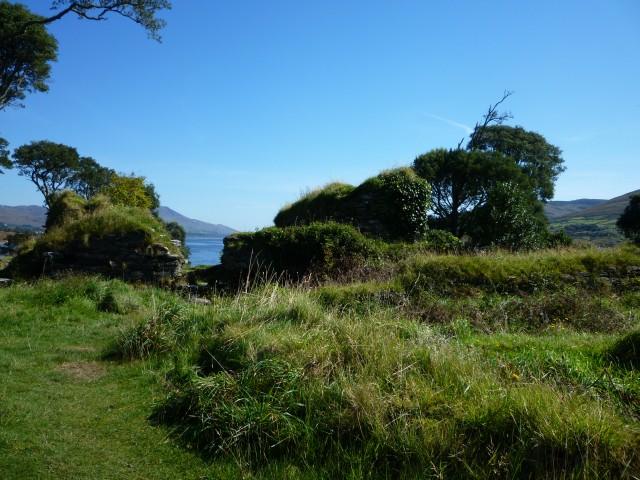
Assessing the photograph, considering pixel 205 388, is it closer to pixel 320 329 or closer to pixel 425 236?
pixel 320 329

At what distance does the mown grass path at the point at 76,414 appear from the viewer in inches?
155

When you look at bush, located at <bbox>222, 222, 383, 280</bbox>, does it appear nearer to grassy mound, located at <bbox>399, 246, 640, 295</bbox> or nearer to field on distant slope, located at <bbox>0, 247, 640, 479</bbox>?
grassy mound, located at <bbox>399, 246, 640, 295</bbox>

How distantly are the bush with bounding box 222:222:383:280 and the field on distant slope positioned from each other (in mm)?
5771

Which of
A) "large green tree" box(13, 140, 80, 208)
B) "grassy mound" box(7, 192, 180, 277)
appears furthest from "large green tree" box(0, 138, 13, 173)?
"grassy mound" box(7, 192, 180, 277)

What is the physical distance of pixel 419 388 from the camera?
4359 millimetres

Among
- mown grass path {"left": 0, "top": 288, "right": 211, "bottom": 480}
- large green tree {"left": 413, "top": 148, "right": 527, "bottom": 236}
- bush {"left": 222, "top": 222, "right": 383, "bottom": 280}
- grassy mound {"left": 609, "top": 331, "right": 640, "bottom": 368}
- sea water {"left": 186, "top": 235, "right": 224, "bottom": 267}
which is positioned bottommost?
sea water {"left": 186, "top": 235, "right": 224, "bottom": 267}

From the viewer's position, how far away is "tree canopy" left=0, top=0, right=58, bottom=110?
22188 mm

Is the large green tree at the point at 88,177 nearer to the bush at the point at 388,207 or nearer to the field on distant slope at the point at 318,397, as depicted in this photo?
the bush at the point at 388,207

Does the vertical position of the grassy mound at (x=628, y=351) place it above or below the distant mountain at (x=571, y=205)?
below

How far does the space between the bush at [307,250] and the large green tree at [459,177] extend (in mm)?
14887

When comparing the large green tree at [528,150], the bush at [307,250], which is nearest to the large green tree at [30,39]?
the bush at [307,250]

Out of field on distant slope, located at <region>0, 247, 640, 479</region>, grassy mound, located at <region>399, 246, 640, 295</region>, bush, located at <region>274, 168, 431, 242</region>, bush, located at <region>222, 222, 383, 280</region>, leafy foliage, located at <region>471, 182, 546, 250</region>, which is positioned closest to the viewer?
field on distant slope, located at <region>0, 247, 640, 479</region>

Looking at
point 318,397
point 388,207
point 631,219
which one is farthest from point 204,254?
point 318,397

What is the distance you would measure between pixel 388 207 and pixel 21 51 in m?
21.2
